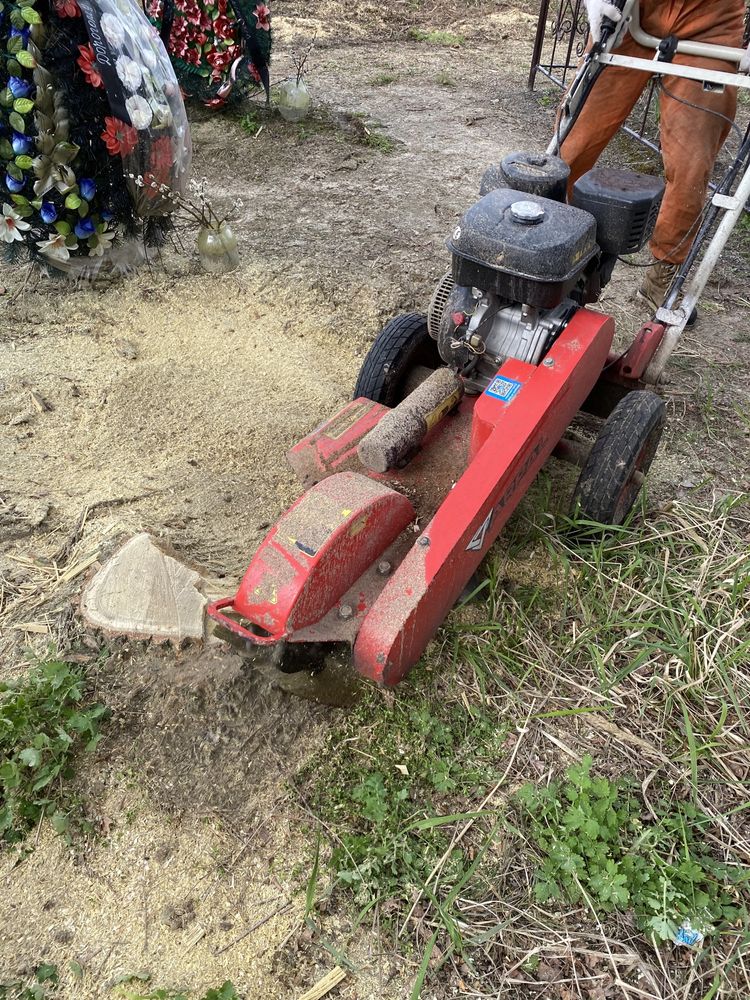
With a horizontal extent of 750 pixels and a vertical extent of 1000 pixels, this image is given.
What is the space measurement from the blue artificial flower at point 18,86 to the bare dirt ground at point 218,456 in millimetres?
1005

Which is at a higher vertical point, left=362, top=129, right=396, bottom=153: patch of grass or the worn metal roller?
the worn metal roller

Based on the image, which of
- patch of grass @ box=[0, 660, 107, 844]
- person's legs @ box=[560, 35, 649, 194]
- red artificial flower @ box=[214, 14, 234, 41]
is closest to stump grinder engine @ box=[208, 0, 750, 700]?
person's legs @ box=[560, 35, 649, 194]

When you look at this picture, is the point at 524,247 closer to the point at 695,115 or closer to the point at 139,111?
the point at 695,115

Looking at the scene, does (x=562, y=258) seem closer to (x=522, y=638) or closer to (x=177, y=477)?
(x=522, y=638)

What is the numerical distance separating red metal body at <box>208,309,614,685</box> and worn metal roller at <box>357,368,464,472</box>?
0.32ft

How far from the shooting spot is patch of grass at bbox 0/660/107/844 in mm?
1807

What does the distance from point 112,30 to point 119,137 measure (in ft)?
1.33

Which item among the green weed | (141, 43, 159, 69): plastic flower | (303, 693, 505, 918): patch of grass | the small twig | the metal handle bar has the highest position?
the metal handle bar

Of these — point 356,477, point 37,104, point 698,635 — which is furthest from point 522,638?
point 37,104

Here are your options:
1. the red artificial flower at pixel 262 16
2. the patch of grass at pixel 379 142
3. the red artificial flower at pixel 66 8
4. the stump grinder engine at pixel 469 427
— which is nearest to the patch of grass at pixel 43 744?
the stump grinder engine at pixel 469 427

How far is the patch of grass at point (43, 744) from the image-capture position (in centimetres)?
181

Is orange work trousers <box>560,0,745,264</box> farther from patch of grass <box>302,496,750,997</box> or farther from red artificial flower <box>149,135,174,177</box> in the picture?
red artificial flower <box>149,135,174,177</box>

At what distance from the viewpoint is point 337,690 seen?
6.68ft

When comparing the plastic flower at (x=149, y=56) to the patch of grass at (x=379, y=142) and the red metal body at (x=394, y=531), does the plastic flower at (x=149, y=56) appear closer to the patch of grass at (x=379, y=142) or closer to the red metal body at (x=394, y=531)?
the red metal body at (x=394, y=531)
